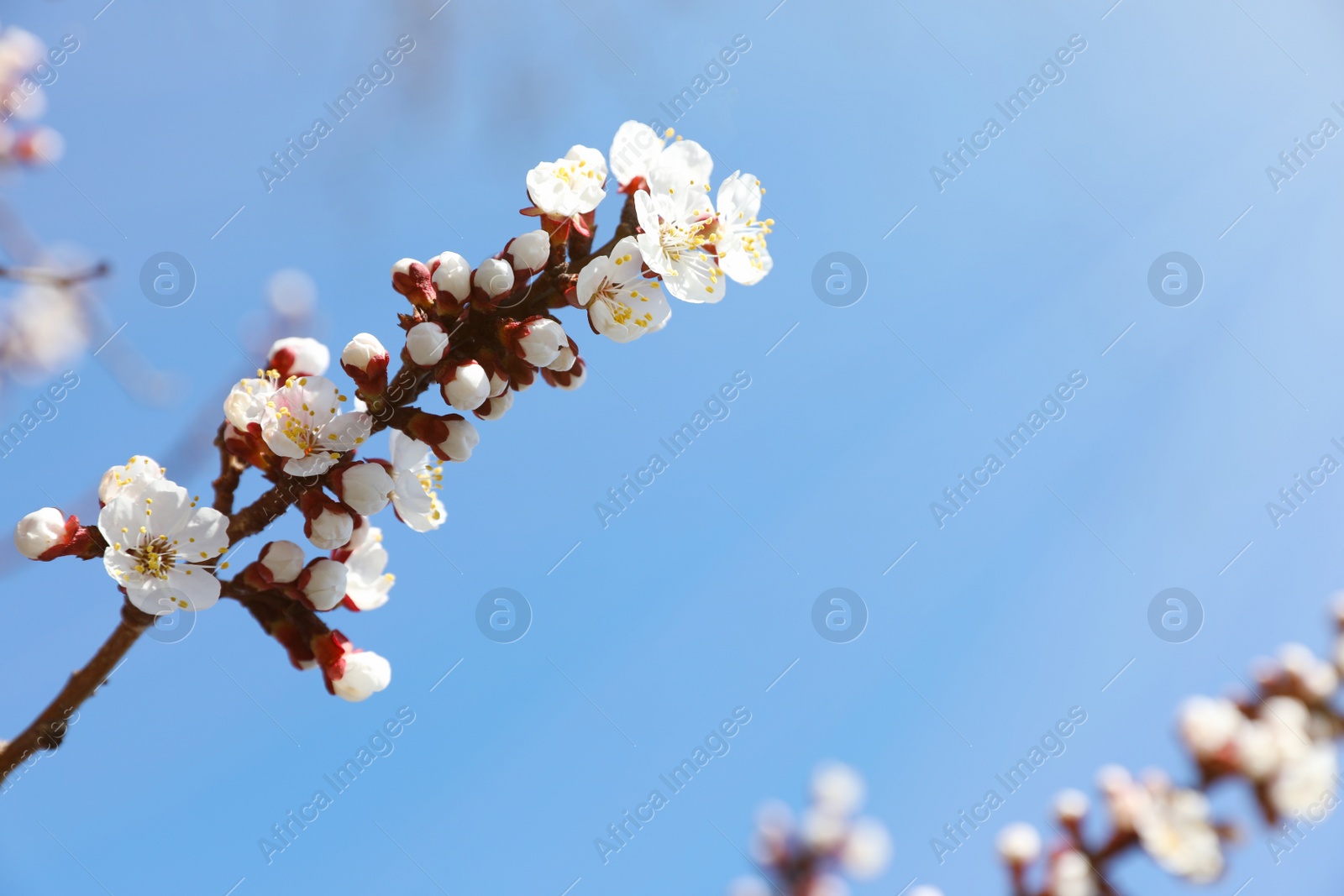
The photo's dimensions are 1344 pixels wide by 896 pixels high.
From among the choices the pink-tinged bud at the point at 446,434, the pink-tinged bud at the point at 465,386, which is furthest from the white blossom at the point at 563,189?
the pink-tinged bud at the point at 446,434

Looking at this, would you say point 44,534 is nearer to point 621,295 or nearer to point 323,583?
point 323,583

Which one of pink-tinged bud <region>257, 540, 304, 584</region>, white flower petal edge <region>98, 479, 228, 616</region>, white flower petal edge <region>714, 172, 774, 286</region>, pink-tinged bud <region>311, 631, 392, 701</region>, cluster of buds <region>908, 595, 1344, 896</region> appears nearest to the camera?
white flower petal edge <region>98, 479, 228, 616</region>

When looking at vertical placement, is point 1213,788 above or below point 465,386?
below

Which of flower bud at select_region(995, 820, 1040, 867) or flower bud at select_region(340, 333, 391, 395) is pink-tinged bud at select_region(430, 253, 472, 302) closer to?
flower bud at select_region(340, 333, 391, 395)

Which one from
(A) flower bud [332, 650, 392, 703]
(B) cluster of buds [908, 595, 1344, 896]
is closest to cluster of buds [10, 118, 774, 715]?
(A) flower bud [332, 650, 392, 703]

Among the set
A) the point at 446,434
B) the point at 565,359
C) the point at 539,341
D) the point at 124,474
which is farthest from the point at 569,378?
the point at 124,474

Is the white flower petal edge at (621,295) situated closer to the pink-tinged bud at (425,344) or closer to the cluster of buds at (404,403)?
the cluster of buds at (404,403)
